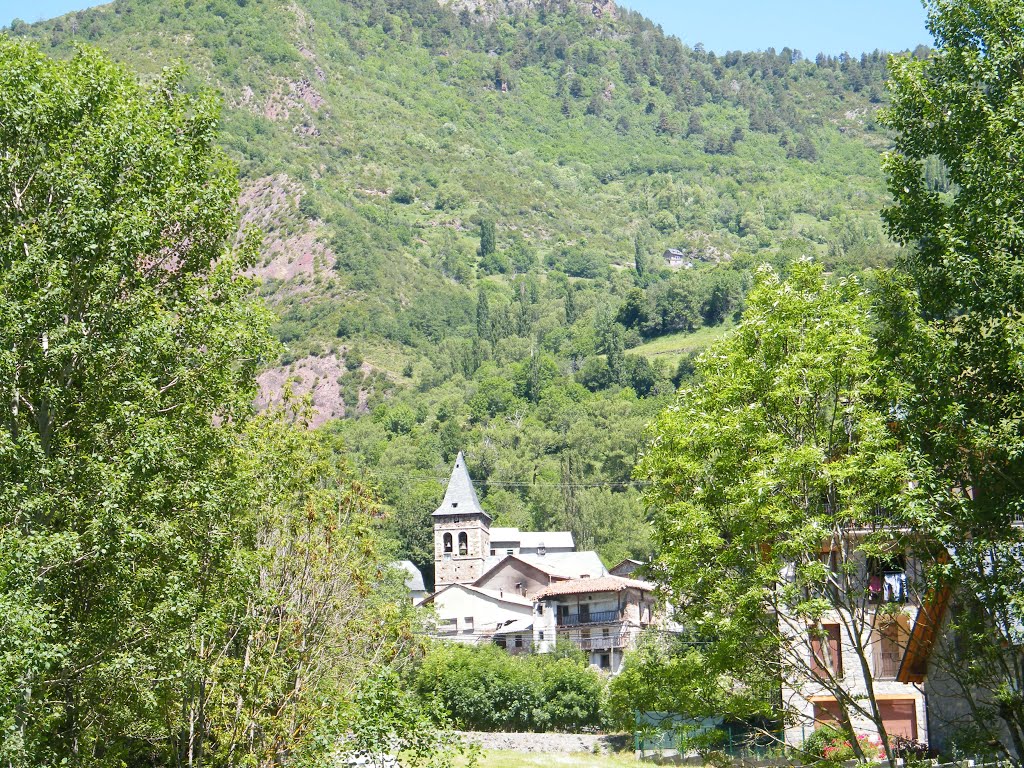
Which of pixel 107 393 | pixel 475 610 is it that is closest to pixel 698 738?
pixel 107 393

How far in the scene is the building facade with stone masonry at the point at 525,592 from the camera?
79875 millimetres

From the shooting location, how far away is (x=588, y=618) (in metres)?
81.2

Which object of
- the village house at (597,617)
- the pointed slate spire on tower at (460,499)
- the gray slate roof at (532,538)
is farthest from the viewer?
the pointed slate spire on tower at (460,499)

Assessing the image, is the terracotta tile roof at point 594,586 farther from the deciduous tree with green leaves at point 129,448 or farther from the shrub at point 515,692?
the deciduous tree with green leaves at point 129,448

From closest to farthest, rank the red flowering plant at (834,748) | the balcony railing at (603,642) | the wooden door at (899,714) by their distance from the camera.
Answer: the red flowering plant at (834,748)
the wooden door at (899,714)
the balcony railing at (603,642)

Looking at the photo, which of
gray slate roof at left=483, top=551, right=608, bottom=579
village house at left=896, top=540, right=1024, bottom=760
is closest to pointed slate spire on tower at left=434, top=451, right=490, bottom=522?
gray slate roof at left=483, top=551, right=608, bottom=579

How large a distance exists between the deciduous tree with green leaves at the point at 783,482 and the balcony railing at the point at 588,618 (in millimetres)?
54088

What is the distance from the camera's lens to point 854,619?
22672mm

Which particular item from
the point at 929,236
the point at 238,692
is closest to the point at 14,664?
the point at 238,692

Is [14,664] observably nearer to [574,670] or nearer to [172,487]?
[172,487]

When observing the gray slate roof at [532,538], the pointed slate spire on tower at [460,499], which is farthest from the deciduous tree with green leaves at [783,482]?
the pointed slate spire on tower at [460,499]

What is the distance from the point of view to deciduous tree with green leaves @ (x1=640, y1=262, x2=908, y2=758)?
2286 cm

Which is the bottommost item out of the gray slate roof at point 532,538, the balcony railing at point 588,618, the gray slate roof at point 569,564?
the balcony railing at point 588,618

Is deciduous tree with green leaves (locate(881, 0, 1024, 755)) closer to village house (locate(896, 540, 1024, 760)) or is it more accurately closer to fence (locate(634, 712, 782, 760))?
village house (locate(896, 540, 1024, 760))
